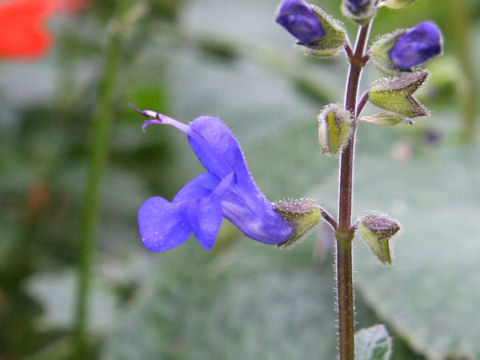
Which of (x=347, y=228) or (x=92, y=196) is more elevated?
(x=347, y=228)

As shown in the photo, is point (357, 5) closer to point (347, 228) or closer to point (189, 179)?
point (347, 228)

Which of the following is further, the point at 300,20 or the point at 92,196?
the point at 92,196

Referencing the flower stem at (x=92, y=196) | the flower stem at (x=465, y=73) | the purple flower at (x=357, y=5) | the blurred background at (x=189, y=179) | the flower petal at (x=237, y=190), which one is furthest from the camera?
the flower stem at (x=465, y=73)

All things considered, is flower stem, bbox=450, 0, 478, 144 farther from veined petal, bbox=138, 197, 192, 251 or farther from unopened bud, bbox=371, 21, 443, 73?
veined petal, bbox=138, 197, 192, 251

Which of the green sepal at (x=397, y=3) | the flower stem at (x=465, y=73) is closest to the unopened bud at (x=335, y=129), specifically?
the green sepal at (x=397, y=3)

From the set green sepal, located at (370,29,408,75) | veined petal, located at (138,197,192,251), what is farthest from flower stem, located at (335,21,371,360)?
veined petal, located at (138,197,192,251)

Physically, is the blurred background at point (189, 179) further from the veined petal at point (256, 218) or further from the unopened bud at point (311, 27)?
the unopened bud at point (311, 27)

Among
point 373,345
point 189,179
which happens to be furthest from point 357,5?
point 189,179
